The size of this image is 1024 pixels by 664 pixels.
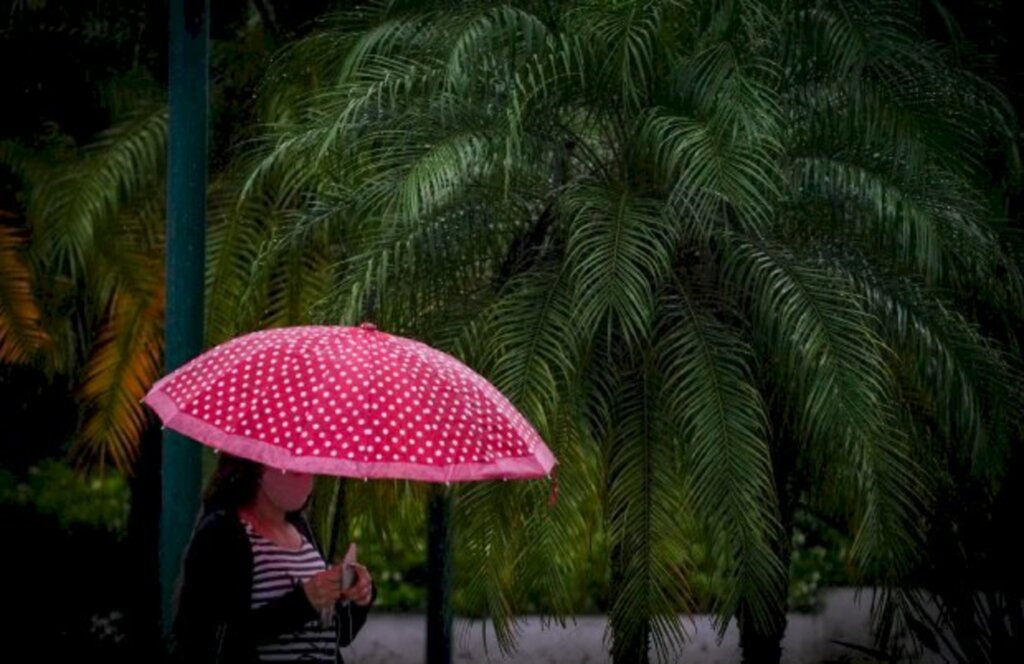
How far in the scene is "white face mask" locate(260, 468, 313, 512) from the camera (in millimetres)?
4387

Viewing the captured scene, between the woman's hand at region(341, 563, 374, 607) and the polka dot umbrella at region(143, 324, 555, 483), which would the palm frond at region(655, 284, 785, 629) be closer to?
the polka dot umbrella at region(143, 324, 555, 483)

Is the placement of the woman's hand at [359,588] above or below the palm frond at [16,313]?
above

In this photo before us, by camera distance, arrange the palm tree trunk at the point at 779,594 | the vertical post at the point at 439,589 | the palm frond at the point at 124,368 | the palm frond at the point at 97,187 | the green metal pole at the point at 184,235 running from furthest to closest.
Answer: the palm frond at the point at 124,368 → the palm frond at the point at 97,187 → the vertical post at the point at 439,589 → the palm tree trunk at the point at 779,594 → the green metal pole at the point at 184,235

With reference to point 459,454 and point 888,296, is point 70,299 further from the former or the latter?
point 459,454

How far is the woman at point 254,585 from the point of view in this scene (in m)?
4.23

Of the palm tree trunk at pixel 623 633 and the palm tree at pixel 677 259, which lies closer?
the palm tree at pixel 677 259

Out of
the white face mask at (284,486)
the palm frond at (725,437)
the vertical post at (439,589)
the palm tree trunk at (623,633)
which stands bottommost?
the vertical post at (439,589)

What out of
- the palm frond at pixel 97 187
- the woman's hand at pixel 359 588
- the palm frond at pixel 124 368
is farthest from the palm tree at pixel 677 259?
the palm frond at pixel 124 368

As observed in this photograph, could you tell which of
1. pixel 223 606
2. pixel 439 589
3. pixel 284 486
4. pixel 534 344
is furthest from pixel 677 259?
pixel 223 606

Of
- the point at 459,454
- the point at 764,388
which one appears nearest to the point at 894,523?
the point at 764,388

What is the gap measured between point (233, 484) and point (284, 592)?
0.31 m

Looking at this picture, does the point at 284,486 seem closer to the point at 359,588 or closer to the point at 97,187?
the point at 359,588

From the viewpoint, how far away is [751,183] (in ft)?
21.9

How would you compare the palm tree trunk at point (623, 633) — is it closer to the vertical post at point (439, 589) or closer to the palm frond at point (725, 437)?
the palm frond at point (725, 437)
